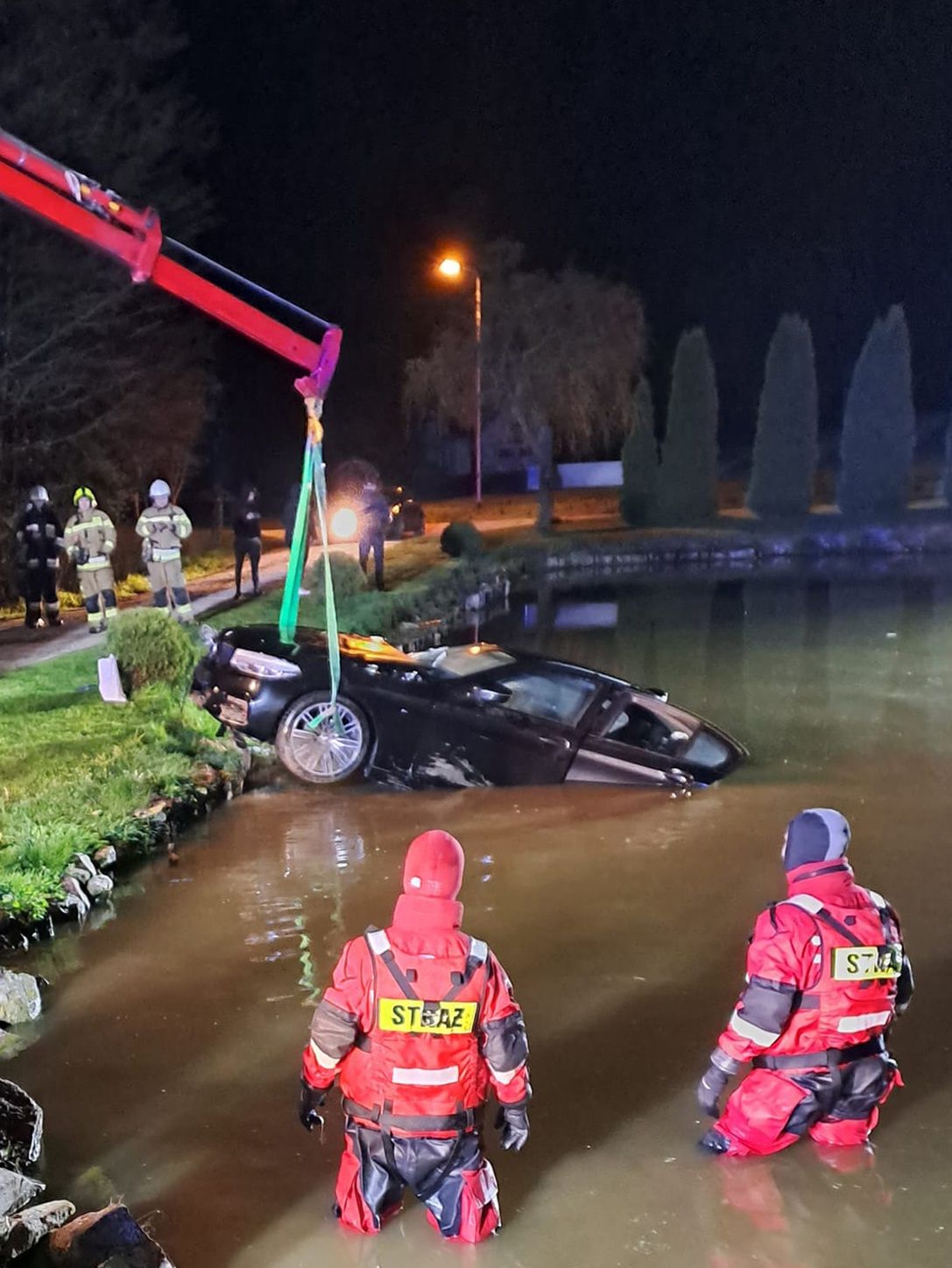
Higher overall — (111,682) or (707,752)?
(111,682)

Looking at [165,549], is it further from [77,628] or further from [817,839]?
[817,839]

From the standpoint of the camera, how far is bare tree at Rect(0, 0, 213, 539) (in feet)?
57.3

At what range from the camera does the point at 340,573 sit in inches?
626

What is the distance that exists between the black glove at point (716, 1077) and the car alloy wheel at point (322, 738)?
4.98 metres

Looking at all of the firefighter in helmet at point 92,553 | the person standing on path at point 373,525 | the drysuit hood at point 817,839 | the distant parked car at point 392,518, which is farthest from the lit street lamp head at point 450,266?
the drysuit hood at point 817,839

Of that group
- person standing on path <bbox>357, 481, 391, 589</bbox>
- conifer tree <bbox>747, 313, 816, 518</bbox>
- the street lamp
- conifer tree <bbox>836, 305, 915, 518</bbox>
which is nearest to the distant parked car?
the street lamp

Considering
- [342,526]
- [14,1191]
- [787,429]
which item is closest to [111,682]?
[14,1191]

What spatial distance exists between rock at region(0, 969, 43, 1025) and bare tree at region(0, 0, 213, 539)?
14.0m

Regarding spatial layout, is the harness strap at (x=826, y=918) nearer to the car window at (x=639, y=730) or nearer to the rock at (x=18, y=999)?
the rock at (x=18, y=999)

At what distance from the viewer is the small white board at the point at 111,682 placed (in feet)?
32.2

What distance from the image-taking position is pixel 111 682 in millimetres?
9852

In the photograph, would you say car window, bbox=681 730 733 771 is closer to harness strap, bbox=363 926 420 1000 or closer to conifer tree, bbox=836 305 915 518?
harness strap, bbox=363 926 420 1000

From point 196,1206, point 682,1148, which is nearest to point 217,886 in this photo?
point 196,1206

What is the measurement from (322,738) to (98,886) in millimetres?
2355
